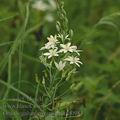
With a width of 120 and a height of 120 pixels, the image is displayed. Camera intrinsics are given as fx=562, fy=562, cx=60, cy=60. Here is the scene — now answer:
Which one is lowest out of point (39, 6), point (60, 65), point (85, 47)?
point (60, 65)

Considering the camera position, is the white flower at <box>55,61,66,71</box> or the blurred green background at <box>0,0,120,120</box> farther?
the blurred green background at <box>0,0,120,120</box>

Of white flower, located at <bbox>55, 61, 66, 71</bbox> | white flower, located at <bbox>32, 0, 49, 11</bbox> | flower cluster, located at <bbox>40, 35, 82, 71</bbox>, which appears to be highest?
white flower, located at <bbox>32, 0, 49, 11</bbox>

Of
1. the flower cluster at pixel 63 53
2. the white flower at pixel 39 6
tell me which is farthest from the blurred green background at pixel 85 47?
the flower cluster at pixel 63 53

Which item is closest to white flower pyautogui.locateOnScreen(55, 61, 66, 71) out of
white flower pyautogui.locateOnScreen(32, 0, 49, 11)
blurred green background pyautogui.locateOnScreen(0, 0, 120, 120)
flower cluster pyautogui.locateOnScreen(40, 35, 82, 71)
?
flower cluster pyautogui.locateOnScreen(40, 35, 82, 71)

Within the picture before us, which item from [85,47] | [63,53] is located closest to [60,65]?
[63,53]

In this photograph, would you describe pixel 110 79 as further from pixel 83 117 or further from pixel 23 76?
pixel 83 117

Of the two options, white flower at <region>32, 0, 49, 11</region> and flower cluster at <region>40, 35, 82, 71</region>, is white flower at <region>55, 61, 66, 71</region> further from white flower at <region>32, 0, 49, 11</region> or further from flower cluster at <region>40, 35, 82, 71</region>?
white flower at <region>32, 0, 49, 11</region>

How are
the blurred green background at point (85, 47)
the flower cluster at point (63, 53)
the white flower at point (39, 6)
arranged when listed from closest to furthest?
the flower cluster at point (63, 53) < the blurred green background at point (85, 47) < the white flower at point (39, 6)

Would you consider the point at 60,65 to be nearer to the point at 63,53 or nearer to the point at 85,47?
the point at 63,53

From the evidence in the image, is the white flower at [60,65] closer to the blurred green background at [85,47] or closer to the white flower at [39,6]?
the blurred green background at [85,47]

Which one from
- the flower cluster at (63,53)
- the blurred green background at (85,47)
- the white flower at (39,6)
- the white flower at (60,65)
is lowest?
the white flower at (60,65)
